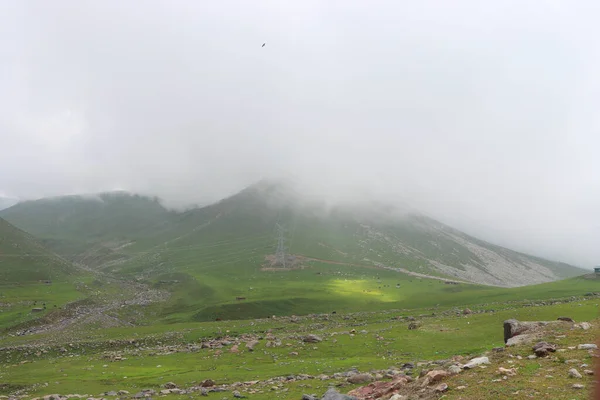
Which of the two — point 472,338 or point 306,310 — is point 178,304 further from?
point 472,338

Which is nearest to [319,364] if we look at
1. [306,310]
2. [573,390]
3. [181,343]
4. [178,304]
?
[573,390]

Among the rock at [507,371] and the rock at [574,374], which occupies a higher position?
the rock at [574,374]

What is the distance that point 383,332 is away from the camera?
6066 centimetres

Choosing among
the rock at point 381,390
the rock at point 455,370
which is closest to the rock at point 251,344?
the rock at point 381,390

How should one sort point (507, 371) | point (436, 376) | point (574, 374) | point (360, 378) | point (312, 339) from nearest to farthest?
1. point (574, 374)
2. point (507, 371)
3. point (436, 376)
4. point (360, 378)
5. point (312, 339)

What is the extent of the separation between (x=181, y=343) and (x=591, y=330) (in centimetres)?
6086

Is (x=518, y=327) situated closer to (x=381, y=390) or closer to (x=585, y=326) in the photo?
(x=585, y=326)

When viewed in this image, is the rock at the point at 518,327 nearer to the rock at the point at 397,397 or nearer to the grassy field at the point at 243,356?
the grassy field at the point at 243,356

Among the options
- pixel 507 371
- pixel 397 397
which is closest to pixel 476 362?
pixel 507 371

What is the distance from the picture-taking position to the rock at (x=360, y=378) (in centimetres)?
2915

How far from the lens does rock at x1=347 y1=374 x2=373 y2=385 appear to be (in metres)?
29.1

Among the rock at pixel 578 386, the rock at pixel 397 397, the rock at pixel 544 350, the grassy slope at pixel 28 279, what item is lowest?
the grassy slope at pixel 28 279

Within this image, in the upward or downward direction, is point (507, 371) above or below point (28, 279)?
above

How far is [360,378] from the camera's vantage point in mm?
29438
